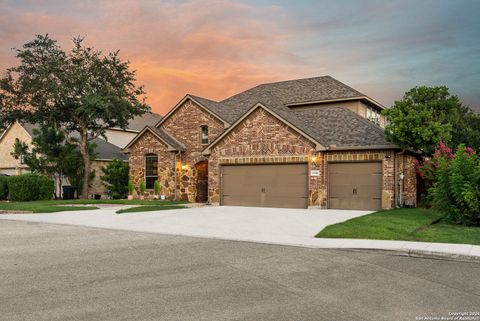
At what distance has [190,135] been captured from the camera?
31359 millimetres

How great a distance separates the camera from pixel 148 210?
2328 cm

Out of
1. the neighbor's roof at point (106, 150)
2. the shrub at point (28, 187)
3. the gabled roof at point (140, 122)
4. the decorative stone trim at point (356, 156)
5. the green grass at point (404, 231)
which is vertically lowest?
the green grass at point (404, 231)

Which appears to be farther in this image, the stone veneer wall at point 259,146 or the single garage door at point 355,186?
the stone veneer wall at point 259,146

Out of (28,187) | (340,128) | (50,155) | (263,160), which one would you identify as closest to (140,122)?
(50,155)

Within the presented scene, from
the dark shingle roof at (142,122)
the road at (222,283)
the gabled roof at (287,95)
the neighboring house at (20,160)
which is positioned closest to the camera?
the road at (222,283)

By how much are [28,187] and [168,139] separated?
1028 cm

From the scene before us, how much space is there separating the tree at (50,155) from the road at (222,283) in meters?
23.5

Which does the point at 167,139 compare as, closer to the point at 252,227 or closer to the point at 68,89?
the point at 68,89

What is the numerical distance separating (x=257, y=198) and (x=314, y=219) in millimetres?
7901

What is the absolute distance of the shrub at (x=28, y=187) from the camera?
30.4 meters

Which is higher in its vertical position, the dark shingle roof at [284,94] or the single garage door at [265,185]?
the dark shingle roof at [284,94]

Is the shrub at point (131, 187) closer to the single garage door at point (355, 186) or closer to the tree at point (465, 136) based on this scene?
the single garage door at point (355, 186)

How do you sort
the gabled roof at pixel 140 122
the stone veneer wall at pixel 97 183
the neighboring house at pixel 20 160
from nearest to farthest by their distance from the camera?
the stone veneer wall at pixel 97 183 → the neighboring house at pixel 20 160 → the gabled roof at pixel 140 122

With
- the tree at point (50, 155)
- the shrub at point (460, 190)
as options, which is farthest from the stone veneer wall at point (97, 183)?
the shrub at point (460, 190)
